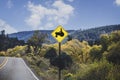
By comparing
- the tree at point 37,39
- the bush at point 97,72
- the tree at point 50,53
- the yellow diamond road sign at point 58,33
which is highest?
the yellow diamond road sign at point 58,33

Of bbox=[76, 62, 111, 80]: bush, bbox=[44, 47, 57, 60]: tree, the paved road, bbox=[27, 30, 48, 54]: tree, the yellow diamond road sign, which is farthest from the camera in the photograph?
bbox=[27, 30, 48, 54]: tree

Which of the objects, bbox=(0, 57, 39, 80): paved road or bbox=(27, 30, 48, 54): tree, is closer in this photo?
bbox=(0, 57, 39, 80): paved road

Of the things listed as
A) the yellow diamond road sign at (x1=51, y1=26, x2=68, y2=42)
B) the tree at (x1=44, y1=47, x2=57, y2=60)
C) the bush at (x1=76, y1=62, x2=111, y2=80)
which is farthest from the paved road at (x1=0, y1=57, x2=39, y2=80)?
the tree at (x1=44, y1=47, x2=57, y2=60)

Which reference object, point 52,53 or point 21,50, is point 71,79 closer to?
point 52,53

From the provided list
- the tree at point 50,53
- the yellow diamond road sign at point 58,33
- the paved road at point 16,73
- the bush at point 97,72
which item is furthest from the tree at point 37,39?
the bush at point 97,72

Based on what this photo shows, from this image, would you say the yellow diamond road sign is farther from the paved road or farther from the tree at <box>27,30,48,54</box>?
the tree at <box>27,30,48,54</box>

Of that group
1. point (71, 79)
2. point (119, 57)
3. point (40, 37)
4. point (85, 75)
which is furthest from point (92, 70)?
point (40, 37)

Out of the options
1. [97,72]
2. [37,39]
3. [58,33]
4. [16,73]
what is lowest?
[37,39]

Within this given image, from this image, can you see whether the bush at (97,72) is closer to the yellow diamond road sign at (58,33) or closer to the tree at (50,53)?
the yellow diamond road sign at (58,33)

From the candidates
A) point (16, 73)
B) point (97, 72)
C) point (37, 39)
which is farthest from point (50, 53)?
point (97, 72)

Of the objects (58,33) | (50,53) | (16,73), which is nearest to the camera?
(58,33)

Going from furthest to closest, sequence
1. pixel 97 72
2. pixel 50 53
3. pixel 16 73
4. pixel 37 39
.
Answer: pixel 37 39 < pixel 50 53 < pixel 16 73 < pixel 97 72

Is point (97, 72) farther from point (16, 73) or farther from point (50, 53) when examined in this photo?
point (50, 53)

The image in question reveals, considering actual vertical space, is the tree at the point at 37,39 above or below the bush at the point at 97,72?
below
